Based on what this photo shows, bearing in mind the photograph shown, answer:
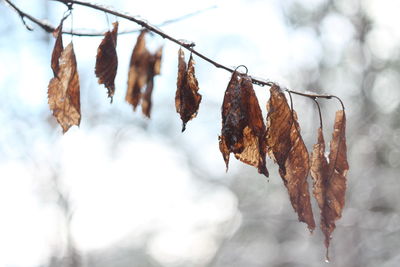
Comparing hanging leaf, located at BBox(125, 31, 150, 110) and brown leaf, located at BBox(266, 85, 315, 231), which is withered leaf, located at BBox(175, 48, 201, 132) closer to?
brown leaf, located at BBox(266, 85, 315, 231)

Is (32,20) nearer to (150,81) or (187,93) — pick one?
(150,81)

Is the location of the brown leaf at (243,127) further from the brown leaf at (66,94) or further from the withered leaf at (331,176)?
the brown leaf at (66,94)

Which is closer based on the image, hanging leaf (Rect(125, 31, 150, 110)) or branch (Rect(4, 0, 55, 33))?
hanging leaf (Rect(125, 31, 150, 110))

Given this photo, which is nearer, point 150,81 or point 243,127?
point 243,127

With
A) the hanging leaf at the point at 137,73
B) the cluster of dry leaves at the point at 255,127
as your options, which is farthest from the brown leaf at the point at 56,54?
the hanging leaf at the point at 137,73

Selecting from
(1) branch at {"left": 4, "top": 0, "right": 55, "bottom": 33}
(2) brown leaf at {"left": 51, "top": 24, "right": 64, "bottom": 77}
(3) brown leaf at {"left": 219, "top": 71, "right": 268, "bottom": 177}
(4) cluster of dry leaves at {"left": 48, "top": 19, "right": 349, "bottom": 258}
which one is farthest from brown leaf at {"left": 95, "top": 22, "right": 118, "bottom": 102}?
(1) branch at {"left": 4, "top": 0, "right": 55, "bottom": 33}

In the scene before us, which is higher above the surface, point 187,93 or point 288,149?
point 187,93

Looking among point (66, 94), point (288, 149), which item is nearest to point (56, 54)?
point (66, 94)
